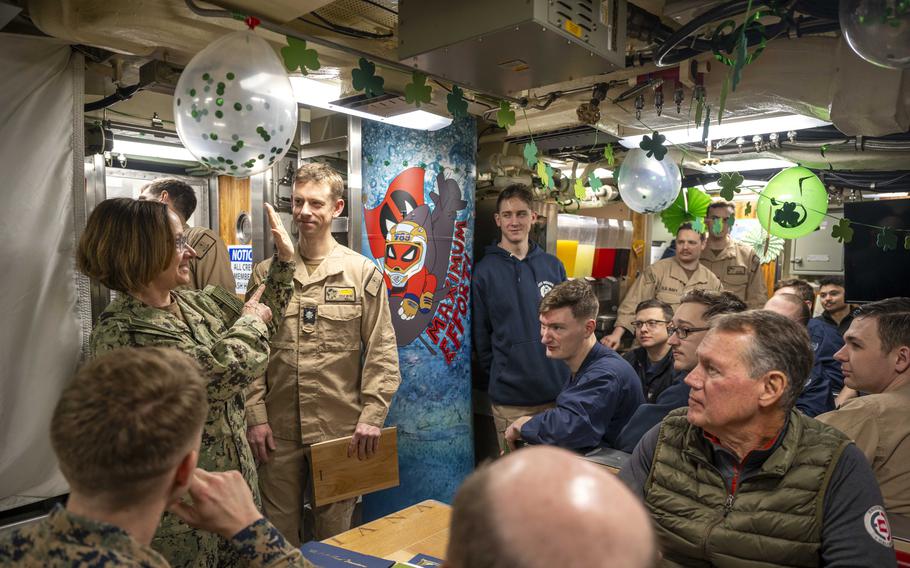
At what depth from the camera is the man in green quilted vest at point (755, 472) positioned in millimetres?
1614

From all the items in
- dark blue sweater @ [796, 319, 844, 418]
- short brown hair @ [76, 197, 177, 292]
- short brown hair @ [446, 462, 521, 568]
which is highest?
short brown hair @ [76, 197, 177, 292]

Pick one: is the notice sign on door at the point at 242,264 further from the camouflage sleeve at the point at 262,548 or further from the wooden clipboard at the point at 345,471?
the camouflage sleeve at the point at 262,548

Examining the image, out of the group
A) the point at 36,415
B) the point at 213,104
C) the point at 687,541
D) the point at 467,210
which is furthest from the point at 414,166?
the point at 687,541

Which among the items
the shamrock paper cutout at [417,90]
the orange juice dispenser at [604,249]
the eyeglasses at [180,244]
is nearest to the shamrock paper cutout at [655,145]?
the shamrock paper cutout at [417,90]

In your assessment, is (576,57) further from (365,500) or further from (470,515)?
(365,500)

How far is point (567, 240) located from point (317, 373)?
3.08m

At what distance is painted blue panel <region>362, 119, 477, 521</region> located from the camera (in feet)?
12.5

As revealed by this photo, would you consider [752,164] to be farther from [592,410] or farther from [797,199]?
[592,410]

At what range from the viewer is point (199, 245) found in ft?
10.2

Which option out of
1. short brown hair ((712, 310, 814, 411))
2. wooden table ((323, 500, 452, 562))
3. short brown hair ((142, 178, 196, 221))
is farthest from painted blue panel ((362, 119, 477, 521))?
short brown hair ((712, 310, 814, 411))

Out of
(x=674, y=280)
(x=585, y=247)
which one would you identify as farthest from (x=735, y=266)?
(x=585, y=247)

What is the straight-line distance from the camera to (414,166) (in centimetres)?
389

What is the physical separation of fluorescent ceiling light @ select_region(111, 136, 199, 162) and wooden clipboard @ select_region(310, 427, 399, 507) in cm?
323

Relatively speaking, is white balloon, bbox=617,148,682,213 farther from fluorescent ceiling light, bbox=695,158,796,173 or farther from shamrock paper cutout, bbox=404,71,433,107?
fluorescent ceiling light, bbox=695,158,796,173
